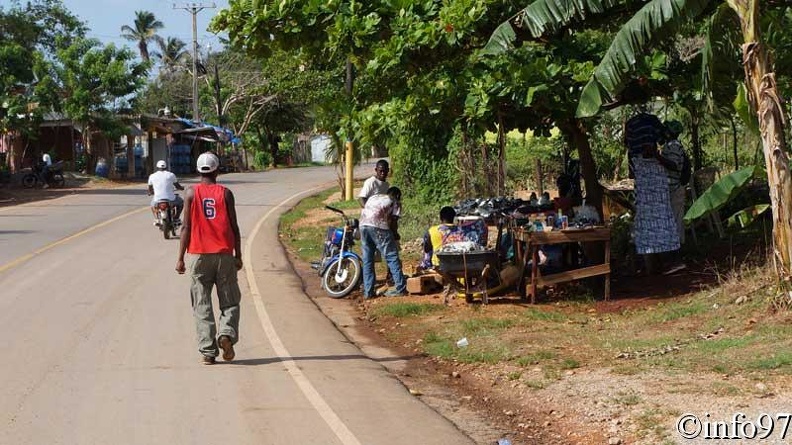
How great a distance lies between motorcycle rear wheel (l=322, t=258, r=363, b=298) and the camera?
1428cm

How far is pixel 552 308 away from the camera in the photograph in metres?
12.5

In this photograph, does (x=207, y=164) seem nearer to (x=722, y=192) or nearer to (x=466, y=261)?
(x=466, y=261)

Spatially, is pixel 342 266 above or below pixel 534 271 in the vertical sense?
below

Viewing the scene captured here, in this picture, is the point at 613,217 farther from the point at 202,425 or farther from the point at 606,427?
the point at 202,425

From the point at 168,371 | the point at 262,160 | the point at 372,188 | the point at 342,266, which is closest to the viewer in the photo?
the point at 168,371

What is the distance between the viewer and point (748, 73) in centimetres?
1001

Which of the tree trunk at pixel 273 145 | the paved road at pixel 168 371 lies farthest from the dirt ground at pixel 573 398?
the tree trunk at pixel 273 145

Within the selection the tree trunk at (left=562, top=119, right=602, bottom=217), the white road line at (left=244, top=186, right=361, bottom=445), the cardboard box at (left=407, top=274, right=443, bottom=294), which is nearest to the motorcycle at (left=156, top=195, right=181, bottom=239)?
the white road line at (left=244, top=186, right=361, bottom=445)

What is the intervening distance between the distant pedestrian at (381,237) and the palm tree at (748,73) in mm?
3957

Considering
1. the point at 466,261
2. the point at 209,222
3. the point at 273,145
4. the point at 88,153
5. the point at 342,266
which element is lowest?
the point at 342,266

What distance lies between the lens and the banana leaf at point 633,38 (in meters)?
10.1

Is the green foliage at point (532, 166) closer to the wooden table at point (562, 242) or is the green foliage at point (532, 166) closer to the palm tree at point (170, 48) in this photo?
the wooden table at point (562, 242)

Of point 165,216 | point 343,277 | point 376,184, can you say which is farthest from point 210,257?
point 165,216

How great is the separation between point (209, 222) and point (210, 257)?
1.06ft
